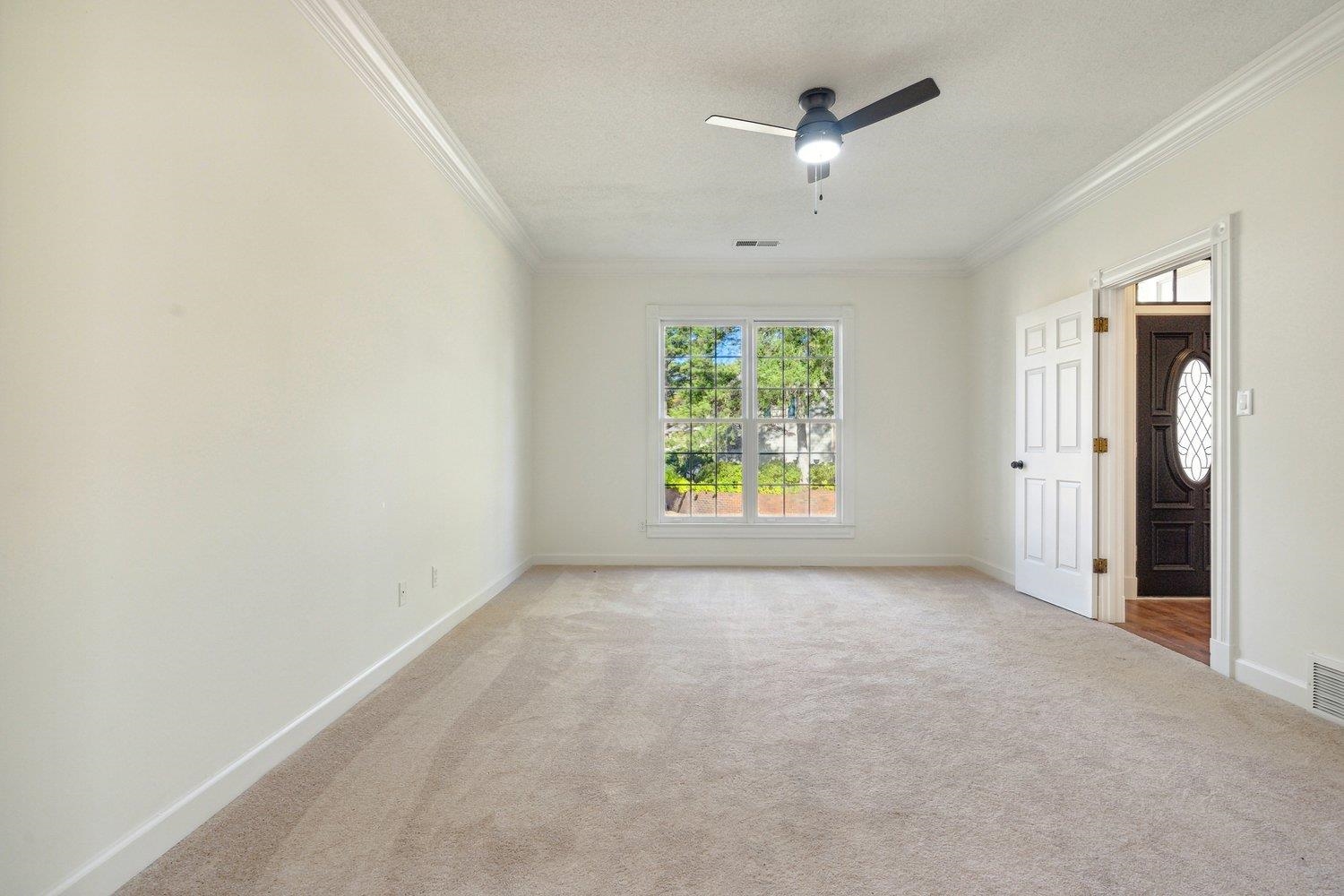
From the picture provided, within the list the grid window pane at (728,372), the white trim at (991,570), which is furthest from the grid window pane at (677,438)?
the white trim at (991,570)

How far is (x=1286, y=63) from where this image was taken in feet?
9.26

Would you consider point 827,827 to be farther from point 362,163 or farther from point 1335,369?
point 362,163

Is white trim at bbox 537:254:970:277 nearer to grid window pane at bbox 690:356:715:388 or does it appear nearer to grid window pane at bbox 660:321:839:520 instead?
grid window pane at bbox 660:321:839:520

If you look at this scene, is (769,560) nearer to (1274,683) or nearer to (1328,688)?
(1274,683)

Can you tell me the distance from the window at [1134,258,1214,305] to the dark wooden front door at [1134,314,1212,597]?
0.21 meters

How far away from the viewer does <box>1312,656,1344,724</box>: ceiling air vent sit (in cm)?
261

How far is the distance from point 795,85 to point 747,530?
3.93 metres

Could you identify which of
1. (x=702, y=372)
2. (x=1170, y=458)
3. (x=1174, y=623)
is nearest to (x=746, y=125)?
(x=702, y=372)

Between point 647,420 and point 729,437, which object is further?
point 729,437

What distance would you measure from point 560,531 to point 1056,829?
4803 mm

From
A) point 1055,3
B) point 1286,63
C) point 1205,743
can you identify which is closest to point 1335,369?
point 1286,63

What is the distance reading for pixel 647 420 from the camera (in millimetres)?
6207

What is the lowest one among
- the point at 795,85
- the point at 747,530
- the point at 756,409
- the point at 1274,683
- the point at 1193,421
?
the point at 1274,683

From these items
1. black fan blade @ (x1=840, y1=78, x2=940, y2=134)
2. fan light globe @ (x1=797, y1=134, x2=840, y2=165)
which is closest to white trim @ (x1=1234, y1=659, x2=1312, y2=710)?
black fan blade @ (x1=840, y1=78, x2=940, y2=134)
